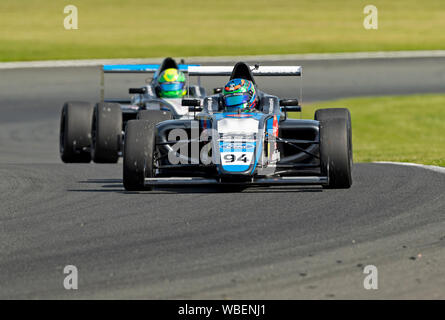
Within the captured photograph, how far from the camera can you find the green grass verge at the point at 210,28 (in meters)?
42.2

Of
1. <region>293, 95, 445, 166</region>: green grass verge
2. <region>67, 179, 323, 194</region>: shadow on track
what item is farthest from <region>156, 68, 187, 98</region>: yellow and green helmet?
<region>67, 179, 323, 194</region>: shadow on track

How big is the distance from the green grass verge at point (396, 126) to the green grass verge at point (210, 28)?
42.0ft

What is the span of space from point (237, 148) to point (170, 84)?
772 cm

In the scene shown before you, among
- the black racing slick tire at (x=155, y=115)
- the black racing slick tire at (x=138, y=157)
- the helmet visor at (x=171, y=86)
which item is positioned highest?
the helmet visor at (x=171, y=86)

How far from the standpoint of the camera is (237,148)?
11.0 metres

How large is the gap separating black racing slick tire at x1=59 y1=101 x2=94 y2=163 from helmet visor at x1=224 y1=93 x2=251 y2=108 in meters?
5.26

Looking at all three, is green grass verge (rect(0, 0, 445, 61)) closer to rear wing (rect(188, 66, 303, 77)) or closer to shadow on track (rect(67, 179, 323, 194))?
rear wing (rect(188, 66, 303, 77))

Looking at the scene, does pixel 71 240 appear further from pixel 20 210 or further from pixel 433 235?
pixel 433 235

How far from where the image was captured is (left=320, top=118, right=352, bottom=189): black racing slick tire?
11062mm

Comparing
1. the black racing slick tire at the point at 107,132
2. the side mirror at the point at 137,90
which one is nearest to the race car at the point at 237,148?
the black racing slick tire at the point at 107,132

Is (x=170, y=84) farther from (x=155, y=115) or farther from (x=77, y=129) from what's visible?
(x=155, y=115)

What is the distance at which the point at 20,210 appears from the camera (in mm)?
10102

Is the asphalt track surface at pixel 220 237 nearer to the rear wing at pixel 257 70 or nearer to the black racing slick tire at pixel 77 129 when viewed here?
the rear wing at pixel 257 70

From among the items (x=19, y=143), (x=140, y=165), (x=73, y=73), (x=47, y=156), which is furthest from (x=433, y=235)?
(x=73, y=73)
